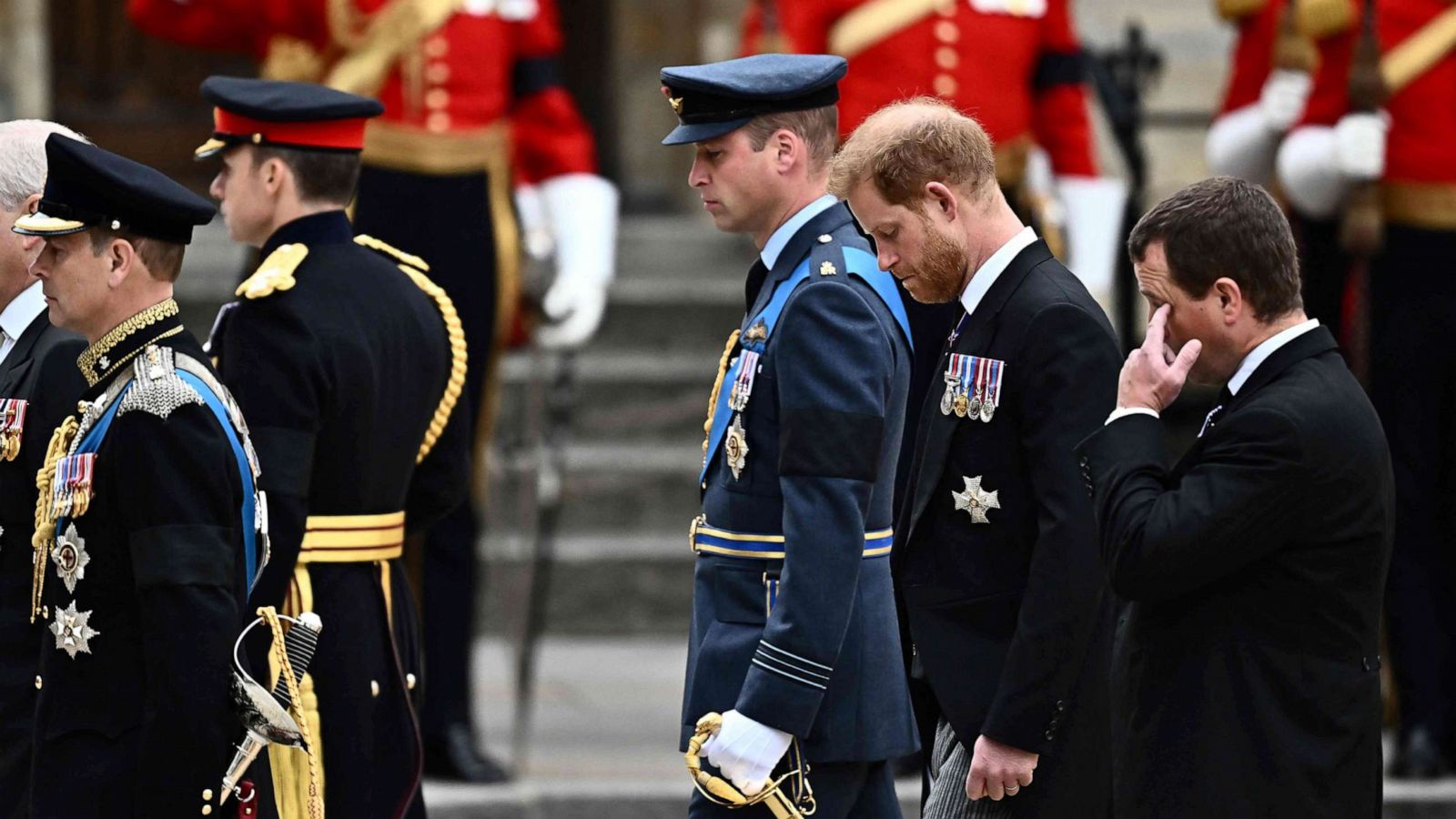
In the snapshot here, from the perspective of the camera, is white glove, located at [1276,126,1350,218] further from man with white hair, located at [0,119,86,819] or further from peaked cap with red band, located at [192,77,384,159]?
man with white hair, located at [0,119,86,819]

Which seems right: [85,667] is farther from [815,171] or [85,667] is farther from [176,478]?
[815,171]

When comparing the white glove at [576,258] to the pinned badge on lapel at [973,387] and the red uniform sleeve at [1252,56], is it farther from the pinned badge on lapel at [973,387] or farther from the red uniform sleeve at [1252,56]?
the pinned badge on lapel at [973,387]

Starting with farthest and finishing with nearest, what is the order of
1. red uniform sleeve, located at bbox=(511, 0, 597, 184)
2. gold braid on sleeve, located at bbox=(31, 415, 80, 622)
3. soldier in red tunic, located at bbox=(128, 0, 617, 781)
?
red uniform sleeve, located at bbox=(511, 0, 597, 184) < soldier in red tunic, located at bbox=(128, 0, 617, 781) < gold braid on sleeve, located at bbox=(31, 415, 80, 622)

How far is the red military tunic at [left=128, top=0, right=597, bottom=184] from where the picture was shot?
263 inches

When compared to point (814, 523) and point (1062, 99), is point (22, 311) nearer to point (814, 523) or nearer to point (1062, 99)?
point (814, 523)

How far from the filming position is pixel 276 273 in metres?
4.56

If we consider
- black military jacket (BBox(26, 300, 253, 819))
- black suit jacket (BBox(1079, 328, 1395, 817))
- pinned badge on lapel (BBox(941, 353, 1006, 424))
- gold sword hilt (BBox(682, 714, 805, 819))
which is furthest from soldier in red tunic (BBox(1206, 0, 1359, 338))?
black military jacket (BBox(26, 300, 253, 819))

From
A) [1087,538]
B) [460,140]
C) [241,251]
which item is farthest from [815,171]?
[241,251]

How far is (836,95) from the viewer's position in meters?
4.24

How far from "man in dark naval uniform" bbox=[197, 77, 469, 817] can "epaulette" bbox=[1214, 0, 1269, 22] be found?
3.39 metres

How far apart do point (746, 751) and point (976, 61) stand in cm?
331

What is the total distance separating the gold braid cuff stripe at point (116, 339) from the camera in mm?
3742

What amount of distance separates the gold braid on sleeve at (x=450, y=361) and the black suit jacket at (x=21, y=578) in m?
1.11

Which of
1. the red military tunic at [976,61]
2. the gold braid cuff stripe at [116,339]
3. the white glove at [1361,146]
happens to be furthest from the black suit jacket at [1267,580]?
the white glove at [1361,146]
